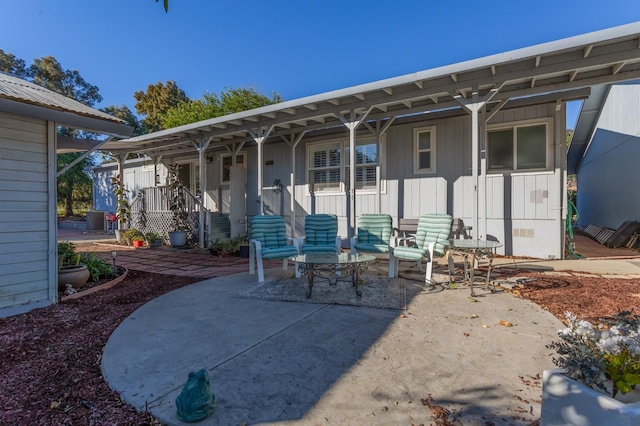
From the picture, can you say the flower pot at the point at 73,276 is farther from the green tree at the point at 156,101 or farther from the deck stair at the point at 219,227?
the green tree at the point at 156,101

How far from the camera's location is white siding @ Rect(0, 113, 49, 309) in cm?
360

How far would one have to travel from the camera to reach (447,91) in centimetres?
573

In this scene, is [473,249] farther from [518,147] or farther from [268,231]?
[518,147]

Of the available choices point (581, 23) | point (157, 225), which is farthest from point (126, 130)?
point (581, 23)

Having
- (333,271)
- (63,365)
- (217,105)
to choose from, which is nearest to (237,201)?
(333,271)

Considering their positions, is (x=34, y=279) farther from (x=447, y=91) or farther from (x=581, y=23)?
(x=581, y=23)

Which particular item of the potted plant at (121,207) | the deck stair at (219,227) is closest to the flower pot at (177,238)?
the deck stair at (219,227)

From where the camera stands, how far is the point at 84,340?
116 inches

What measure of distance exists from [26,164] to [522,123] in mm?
8215

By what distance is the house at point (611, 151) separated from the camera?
8.98 metres

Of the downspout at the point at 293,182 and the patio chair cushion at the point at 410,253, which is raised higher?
the downspout at the point at 293,182

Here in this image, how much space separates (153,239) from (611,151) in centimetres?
1492

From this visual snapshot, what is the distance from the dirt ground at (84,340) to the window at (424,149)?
122 inches

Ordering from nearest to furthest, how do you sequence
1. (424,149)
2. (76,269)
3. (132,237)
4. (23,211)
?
(23,211) → (76,269) → (424,149) → (132,237)
